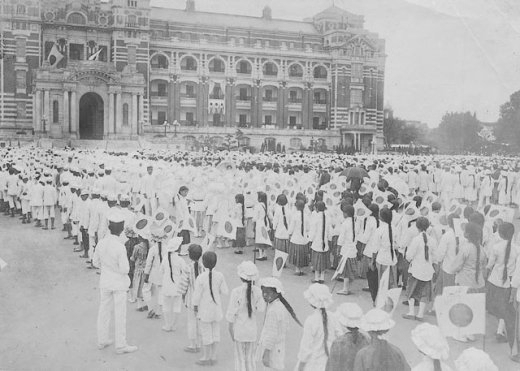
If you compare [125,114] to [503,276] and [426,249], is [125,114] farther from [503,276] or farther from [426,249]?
[503,276]

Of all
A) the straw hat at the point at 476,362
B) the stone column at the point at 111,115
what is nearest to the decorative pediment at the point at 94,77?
the stone column at the point at 111,115

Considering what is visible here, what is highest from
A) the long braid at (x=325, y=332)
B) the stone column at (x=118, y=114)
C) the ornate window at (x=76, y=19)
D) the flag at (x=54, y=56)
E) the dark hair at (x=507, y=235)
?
the ornate window at (x=76, y=19)

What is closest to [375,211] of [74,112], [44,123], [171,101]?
[74,112]

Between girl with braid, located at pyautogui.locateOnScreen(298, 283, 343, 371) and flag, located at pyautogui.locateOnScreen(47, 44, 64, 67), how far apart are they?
48899mm

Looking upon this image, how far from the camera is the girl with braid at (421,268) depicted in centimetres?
897

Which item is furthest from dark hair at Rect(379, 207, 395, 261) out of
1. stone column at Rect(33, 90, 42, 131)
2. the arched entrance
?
the arched entrance

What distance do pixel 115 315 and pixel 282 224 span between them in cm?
519

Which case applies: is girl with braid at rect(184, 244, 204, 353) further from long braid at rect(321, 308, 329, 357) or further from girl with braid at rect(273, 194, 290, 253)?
girl with braid at rect(273, 194, 290, 253)

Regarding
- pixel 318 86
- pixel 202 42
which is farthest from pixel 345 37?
pixel 202 42

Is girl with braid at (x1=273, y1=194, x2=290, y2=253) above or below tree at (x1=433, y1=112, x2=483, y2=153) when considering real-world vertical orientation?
below

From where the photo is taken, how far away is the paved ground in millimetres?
7242

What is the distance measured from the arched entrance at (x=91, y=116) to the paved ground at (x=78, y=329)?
128 ft

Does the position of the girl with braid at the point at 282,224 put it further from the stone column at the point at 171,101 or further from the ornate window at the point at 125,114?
the stone column at the point at 171,101

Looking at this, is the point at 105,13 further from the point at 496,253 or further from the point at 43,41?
the point at 496,253
